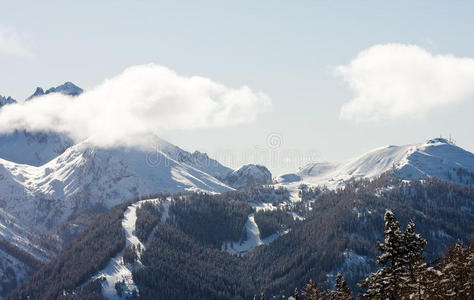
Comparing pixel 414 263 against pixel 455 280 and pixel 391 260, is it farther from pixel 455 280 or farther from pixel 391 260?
pixel 455 280

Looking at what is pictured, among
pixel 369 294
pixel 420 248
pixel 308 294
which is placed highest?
pixel 420 248

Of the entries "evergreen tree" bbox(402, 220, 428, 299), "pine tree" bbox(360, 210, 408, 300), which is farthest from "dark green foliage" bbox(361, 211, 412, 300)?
"evergreen tree" bbox(402, 220, 428, 299)

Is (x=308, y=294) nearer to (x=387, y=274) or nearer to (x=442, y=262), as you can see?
(x=442, y=262)

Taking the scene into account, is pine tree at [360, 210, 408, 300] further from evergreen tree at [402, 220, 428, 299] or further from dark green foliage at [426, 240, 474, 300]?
dark green foliage at [426, 240, 474, 300]

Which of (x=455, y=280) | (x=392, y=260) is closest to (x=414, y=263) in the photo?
(x=392, y=260)

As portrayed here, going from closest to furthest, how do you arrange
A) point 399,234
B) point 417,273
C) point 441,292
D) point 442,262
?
point 399,234, point 417,273, point 441,292, point 442,262

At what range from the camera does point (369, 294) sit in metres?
66.6

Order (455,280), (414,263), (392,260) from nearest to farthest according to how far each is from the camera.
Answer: (392,260) → (414,263) → (455,280)

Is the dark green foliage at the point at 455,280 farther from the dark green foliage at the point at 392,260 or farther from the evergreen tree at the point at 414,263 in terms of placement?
the dark green foliage at the point at 392,260

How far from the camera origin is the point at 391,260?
60.1 m

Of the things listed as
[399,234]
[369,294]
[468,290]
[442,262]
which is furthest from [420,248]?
[442,262]

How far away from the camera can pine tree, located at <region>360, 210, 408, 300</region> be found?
5903cm

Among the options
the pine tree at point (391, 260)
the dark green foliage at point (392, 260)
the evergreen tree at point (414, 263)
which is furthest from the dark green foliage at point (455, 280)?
the pine tree at point (391, 260)

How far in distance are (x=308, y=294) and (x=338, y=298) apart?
1311cm
